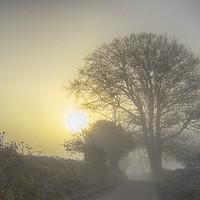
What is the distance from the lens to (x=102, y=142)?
24953 mm

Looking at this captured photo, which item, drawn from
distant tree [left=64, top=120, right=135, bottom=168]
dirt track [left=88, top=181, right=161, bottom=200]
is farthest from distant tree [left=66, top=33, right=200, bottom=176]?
dirt track [left=88, top=181, right=161, bottom=200]

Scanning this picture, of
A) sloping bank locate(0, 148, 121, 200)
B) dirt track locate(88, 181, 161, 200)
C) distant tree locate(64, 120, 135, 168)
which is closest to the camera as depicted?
sloping bank locate(0, 148, 121, 200)

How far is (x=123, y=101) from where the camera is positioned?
30141 millimetres

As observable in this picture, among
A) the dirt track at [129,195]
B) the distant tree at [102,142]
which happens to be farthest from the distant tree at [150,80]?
the dirt track at [129,195]

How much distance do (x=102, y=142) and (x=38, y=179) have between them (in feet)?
44.9

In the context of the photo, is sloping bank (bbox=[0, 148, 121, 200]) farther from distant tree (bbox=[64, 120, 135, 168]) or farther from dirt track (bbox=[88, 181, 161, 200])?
distant tree (bbox=[64, 120, 135, 168])

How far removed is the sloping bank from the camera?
388 inches

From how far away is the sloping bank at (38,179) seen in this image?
9.85 metres

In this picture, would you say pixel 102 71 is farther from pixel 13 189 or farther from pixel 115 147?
pixel 13 189

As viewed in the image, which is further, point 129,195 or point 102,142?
point 102,142

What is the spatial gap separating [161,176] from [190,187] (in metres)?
14.3

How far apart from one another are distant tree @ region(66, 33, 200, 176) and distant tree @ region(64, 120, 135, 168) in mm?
2893

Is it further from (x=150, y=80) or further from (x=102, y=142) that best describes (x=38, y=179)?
(x=150, y=80)

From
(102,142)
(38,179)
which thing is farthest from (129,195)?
(102,142)
